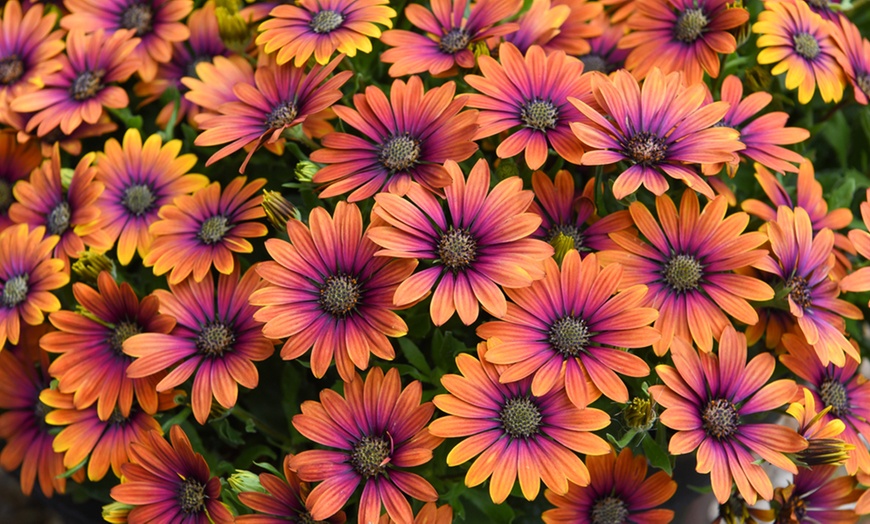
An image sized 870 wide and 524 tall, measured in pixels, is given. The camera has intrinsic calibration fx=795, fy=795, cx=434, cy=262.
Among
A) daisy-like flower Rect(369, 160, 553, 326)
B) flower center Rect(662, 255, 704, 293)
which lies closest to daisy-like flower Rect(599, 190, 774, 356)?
flower center Rect(662, 255, 704, 293)

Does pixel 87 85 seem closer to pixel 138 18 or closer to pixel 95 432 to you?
pixel 138 18

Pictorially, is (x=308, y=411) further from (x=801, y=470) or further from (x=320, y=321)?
(x=801, y=470)

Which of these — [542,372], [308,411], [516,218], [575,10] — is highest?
[575,10]

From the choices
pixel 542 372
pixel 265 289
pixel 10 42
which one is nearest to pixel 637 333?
pixel 542 372

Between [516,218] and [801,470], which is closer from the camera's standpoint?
[516,218]

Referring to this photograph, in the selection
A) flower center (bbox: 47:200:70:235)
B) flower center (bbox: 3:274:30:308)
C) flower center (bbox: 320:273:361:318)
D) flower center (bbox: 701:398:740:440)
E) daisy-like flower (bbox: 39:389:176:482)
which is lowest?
daisy-like flower (bbox: 39:389:176:482)

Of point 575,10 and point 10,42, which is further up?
point 575,10

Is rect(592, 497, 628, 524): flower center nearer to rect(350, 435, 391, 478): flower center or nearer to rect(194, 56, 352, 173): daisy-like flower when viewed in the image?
rect(350, 435, 391, 478): flower center
